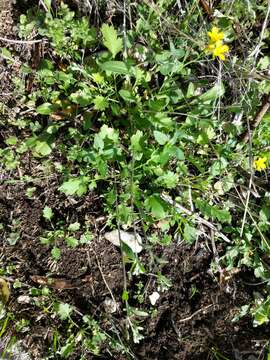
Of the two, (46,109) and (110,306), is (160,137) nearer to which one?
(46,109)

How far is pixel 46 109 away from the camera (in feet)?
8.07

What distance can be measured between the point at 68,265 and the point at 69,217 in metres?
0.27

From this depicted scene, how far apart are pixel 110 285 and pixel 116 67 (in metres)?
1.19

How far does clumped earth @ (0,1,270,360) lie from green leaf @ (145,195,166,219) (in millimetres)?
308

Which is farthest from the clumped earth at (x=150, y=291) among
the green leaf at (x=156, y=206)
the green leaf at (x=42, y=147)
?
the green leaf at (x=156, y=206)

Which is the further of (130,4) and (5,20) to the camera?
(5,20)

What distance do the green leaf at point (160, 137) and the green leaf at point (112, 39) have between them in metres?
0.50

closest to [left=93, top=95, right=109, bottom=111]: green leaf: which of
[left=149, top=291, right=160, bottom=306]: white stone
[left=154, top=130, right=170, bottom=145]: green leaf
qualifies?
[left=154, top=130, right=170, bottom=145]: green leaf

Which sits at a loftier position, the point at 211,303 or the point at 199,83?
the point at 199,83

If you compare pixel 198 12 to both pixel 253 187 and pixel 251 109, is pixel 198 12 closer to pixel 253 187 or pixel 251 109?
pixel 251 109

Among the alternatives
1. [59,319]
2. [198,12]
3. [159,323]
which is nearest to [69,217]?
[59,319]

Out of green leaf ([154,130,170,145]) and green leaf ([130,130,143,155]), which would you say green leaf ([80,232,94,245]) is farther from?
green leaf ([154,130,170,145])

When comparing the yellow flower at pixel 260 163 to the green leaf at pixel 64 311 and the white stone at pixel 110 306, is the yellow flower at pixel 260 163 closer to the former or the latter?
the white stone at pixel 110 306

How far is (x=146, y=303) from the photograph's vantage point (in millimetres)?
2387
